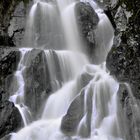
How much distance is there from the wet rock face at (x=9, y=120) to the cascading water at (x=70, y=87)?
0.35 meters

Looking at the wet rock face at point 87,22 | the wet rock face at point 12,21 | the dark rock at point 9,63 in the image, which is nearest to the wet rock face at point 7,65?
the dark rock at point 9,63

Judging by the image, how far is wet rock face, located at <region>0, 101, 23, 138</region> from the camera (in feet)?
53.0

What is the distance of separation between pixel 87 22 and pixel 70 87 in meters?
6.49

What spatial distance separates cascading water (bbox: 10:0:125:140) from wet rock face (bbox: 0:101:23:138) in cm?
35

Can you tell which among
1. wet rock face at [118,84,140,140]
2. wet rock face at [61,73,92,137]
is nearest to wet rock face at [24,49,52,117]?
wet rock face at [61,73,92,137]

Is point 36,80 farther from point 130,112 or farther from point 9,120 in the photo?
point 130,112

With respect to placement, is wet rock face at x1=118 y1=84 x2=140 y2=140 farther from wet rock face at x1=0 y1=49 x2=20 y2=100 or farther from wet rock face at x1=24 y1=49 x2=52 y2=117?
wet rock face at x1=0 y1=49 x2=20 y2=100

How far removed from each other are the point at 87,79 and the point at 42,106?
2468 millimetres

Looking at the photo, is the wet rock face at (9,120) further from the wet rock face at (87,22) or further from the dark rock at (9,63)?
the wet rock face at (87,22)

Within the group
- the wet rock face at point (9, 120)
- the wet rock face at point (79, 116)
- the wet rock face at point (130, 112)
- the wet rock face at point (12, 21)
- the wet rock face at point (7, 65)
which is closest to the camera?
the wet rock face at point (130, 112)

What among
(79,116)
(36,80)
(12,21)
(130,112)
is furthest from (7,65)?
(130,112)

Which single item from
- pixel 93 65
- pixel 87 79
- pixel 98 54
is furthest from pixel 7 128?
pixel 98 54

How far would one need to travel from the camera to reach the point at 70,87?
17.8 meters

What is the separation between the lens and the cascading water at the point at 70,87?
15219 mm
